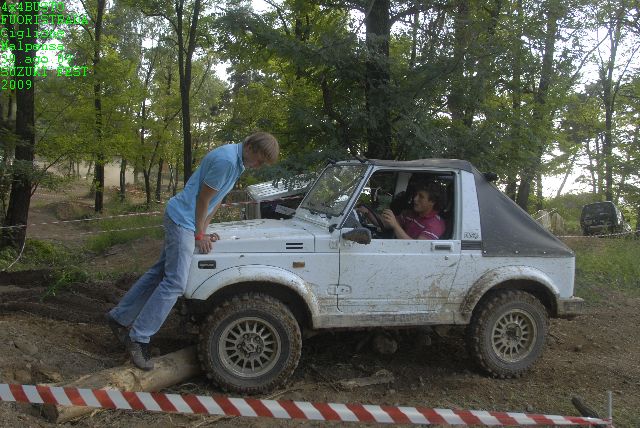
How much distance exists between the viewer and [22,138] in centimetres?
1221

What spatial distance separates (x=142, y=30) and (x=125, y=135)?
62.0 feet

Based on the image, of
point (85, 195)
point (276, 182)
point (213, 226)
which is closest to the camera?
point (213, 226)

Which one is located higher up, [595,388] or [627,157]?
[627,157]

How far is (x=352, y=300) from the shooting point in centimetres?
477

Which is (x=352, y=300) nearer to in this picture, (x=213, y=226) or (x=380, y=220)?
(x=380, y=220)

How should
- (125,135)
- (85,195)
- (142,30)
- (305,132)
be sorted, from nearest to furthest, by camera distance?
(305,132)
(125,135)
(142,30)
(85,195)

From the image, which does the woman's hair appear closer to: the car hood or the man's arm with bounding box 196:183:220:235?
the man's arm with bounding box 196:183:220:235

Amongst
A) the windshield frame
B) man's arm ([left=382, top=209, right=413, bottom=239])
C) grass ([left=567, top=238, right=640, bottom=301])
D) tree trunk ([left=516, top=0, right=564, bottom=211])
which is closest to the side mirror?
the windshield frame

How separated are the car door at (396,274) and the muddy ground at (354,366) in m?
0.72

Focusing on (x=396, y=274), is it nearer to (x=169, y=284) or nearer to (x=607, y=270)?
(x=169, y=284)

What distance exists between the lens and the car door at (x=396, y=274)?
15.6 feet

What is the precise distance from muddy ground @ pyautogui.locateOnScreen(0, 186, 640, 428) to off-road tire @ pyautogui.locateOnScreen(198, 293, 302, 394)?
0.63 ft

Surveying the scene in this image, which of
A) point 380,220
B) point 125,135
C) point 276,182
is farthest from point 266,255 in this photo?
point 125,135

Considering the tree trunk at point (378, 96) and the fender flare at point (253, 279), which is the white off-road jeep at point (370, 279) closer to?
the fender flare at point (253, 279)
